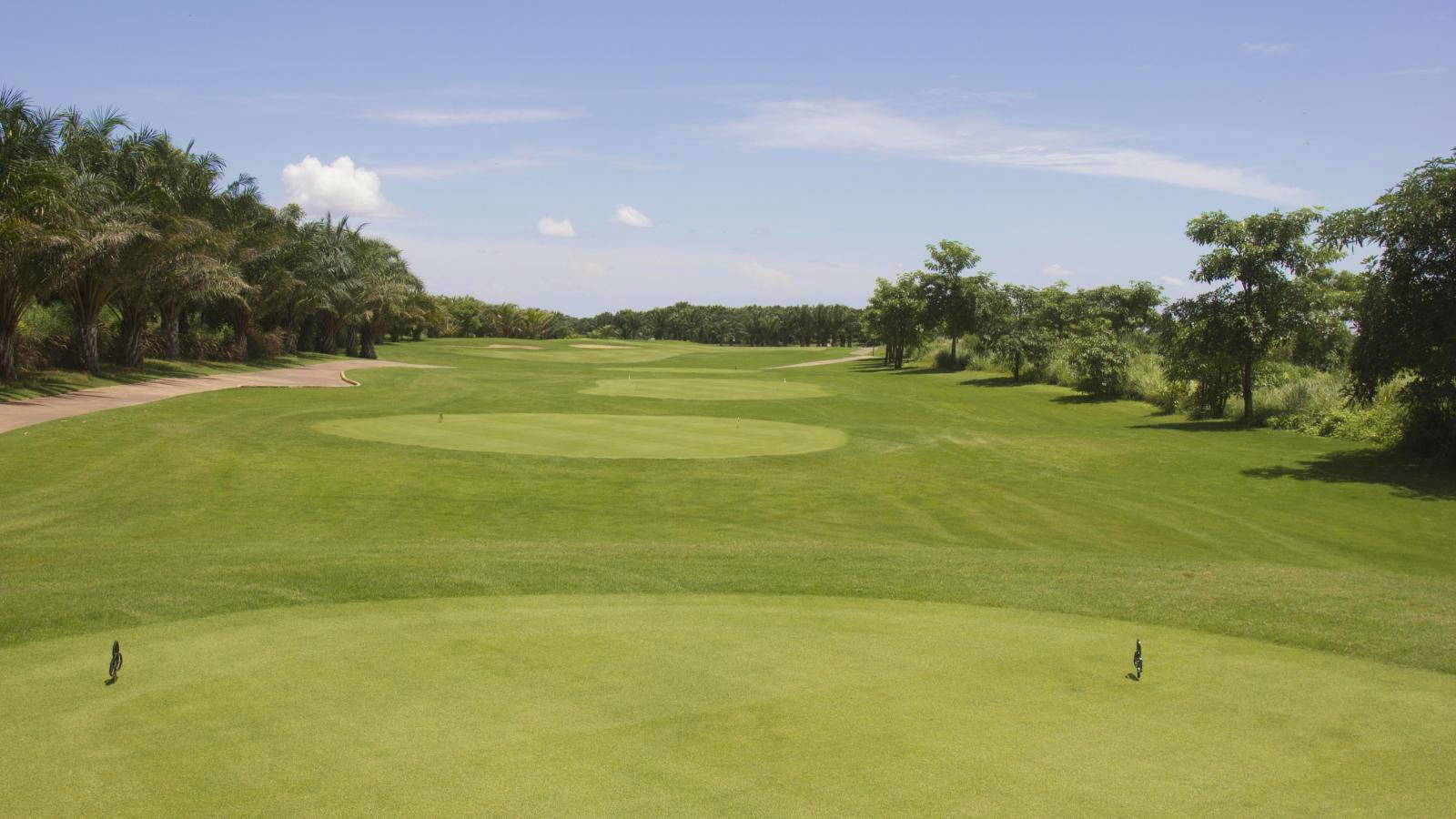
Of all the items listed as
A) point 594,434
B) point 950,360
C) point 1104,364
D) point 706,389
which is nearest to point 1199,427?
point 1104,364

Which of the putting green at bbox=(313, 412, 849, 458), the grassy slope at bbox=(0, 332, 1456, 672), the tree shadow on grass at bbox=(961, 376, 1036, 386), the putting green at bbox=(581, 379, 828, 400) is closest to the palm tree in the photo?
the grassy slope at bbox=(0, 332, 1456, 672)

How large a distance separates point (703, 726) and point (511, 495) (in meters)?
13.1

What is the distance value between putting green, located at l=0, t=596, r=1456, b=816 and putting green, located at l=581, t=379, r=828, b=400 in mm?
34181

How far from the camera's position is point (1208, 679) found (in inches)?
273

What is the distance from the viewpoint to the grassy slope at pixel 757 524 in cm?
951

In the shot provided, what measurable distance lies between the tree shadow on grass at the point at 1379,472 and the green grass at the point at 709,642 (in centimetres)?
49

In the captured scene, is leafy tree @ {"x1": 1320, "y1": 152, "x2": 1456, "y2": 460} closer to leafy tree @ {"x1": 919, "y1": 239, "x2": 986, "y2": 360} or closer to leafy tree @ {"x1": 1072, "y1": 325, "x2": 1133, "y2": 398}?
leafy tree @ {"x1": 1072, "y1": 325, "x2": 1133, "y2": 398}

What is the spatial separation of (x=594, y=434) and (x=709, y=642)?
19857mm

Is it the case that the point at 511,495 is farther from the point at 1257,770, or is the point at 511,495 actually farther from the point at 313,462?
the point at 1257,770

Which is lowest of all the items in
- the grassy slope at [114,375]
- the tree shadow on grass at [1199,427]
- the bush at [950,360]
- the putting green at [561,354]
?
the grassy slope at [114,375]

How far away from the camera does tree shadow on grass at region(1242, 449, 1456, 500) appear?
20.3 m

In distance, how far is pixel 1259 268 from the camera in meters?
29.8

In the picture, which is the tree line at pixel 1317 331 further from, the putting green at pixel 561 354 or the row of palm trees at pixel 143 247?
the putting green at pixel 561 354

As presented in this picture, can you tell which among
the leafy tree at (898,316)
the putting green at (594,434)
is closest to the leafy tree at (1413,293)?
the putting green at (594,434)
